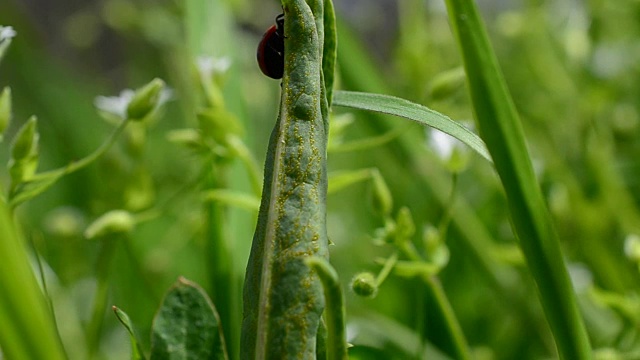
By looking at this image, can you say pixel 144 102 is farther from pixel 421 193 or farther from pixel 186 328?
pixel 421 193

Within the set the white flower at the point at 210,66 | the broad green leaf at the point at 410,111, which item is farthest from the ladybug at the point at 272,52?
the white flower at the point at 210,66

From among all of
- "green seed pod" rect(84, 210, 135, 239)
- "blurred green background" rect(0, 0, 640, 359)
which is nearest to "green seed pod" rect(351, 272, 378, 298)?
"blurred green background" rect(0, 0, 640, 359)

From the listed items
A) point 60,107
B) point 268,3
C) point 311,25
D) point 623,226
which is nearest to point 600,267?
point 623,226

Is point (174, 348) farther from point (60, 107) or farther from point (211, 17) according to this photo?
point (60, 107)

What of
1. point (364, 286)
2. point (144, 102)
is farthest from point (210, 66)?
point (364, 286)

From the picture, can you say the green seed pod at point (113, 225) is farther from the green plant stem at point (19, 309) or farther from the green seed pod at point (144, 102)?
the green plant stem at point (19, 309)

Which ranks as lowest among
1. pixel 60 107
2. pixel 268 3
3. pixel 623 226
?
pixel 623 226

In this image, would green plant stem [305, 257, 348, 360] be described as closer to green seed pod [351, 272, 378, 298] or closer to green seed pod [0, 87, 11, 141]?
green seed pod [351, 272, 378, 298]
